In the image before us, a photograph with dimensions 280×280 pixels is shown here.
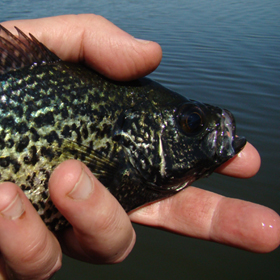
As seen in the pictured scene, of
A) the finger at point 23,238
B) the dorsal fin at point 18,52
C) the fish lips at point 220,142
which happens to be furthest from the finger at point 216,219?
the dorsal fin at point 18,52

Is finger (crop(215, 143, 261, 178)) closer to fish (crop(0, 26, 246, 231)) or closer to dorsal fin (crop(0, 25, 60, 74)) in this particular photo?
fish (crop(0, 26, 246, 231))

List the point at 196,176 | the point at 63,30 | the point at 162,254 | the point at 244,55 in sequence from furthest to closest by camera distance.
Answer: the point at 244,55, the point at 162,254, the point at 63,30, the point at 196,176

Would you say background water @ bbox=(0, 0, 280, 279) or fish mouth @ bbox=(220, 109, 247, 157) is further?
background water @ bbox=(0, 0, 280, 279)

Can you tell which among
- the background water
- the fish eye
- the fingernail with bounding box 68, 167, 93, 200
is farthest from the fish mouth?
the background water

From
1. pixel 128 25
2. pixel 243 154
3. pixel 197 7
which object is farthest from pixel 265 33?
pixel 243 154

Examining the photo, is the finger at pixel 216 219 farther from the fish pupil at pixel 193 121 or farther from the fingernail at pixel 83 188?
the fingernail at pixel 83 188

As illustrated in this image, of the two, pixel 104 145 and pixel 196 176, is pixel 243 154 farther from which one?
pixel 104 145
